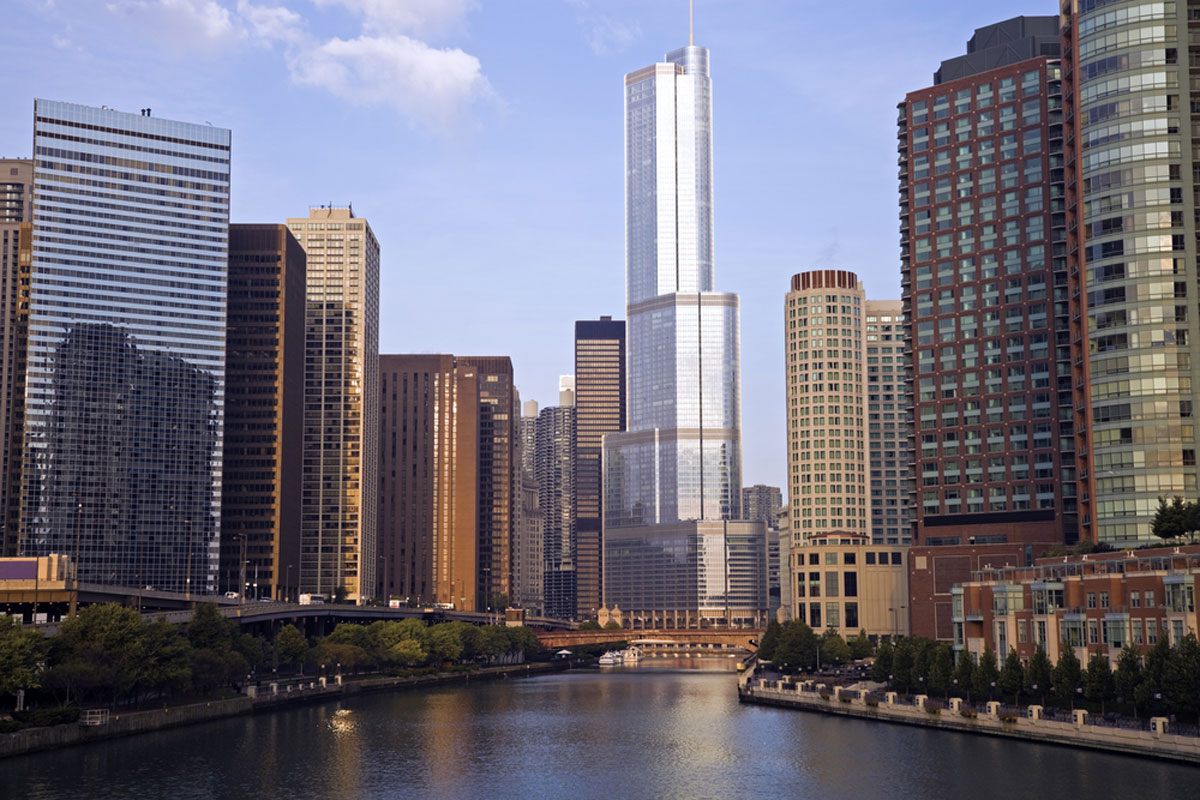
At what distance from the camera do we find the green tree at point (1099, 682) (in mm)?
126688

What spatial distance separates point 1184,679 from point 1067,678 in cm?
1843

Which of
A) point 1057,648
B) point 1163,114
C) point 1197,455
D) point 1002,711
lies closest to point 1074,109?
point 1163,114

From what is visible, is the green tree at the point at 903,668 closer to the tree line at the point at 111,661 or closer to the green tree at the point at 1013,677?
the green tree at the point at 1013,677

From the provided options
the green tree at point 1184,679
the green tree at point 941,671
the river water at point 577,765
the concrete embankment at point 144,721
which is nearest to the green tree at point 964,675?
the green tree at point 941,671

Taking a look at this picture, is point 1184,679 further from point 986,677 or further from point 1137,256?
point 1137,256

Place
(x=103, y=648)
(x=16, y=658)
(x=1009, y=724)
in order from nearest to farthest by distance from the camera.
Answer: (x=16, y=658)
(x=1009, y=724)
(x=103, y=648)

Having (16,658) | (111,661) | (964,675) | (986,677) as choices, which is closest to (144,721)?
(111,661)

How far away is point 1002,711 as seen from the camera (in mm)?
135500

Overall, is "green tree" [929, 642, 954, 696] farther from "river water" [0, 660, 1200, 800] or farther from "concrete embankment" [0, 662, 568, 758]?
"concrete embankment" [0, 662, 568, 758]

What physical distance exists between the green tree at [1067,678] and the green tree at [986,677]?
1123cm

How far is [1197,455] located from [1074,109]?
4703cm

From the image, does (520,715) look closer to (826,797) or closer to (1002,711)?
(1002,711)

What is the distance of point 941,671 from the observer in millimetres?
160500

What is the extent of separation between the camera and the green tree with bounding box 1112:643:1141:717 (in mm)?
122750
